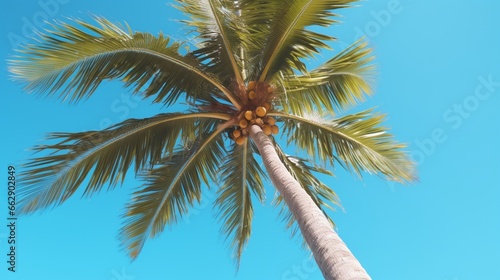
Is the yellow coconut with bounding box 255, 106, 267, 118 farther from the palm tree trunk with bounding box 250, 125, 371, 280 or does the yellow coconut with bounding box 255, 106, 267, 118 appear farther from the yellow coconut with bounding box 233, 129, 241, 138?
the palm tree trunk with bounding box 250, 125, 371, 280

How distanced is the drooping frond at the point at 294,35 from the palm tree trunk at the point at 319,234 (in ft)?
5.56

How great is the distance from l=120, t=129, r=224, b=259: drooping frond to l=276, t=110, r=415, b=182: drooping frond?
1413mm

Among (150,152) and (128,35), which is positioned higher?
(128,35)

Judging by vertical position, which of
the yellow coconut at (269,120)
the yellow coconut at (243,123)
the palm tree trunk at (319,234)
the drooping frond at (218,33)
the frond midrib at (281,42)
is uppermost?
the drooping frond at (218,33)

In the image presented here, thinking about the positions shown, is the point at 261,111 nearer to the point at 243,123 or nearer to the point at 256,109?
the point at 256,109

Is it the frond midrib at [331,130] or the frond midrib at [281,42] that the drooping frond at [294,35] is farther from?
the frond midrib at [331,130]

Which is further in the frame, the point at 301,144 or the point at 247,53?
the point at 301,144

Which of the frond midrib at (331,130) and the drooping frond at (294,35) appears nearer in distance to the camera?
the drooping frond at (294,35)

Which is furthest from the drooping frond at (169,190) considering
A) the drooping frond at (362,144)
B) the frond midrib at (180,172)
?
the drooping frond at (362,144)

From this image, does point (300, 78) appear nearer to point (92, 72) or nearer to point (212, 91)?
point (212, 91)

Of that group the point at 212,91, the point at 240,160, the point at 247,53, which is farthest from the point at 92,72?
the point at 240,160

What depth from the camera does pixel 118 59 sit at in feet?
21.3

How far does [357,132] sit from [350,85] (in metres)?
1.03

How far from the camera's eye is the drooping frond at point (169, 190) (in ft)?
24.4
